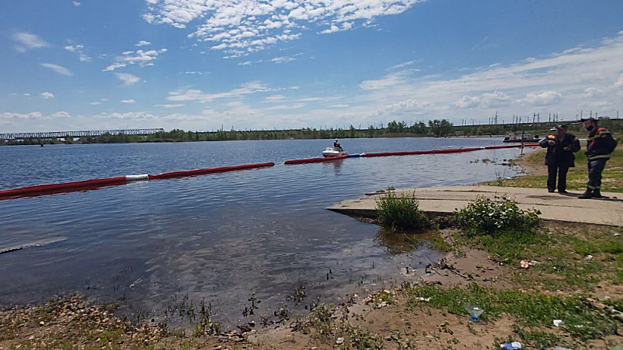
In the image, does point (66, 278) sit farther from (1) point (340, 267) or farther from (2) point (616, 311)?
(2) point (616, 311)

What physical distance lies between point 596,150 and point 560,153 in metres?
1.13

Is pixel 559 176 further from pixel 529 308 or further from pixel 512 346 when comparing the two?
pixel 512 346

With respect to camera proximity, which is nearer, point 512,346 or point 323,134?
point 512,346

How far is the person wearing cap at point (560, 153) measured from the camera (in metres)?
10.8

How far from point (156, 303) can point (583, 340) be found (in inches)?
243

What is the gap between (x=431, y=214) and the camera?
10.4m

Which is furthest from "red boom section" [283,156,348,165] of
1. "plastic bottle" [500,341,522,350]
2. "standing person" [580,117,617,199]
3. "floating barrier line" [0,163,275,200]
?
"plastic bottle" [500,341,522,350]

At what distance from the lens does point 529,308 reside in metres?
4.64

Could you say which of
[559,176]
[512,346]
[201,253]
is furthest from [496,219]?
[201,253]

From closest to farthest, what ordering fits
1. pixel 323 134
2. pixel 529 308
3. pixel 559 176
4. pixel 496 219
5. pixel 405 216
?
pixel 529 308
pixel 496 219
pixel 405 216
pixel 559 176
pixel 323 134

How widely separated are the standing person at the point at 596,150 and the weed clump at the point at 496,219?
2691 mm

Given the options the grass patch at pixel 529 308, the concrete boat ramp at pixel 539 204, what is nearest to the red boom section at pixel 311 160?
the concrete boat ramp at pixel 539 204

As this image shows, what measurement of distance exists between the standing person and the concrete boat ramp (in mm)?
402

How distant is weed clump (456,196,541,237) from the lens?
26.6 ft
